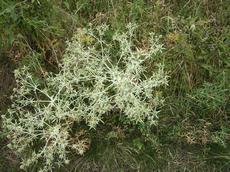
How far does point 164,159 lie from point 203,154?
33cm

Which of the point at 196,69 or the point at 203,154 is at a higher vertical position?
the point at 196,69

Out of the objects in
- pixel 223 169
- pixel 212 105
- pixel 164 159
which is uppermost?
pixel 212 105

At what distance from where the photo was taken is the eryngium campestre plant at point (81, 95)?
3795mm

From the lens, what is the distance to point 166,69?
13.1ft

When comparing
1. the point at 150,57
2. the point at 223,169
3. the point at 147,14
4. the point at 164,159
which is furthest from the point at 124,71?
the point at 223,169

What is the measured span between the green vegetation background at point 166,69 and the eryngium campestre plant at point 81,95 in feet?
0.38

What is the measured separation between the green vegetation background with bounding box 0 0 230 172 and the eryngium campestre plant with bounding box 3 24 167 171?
11cm

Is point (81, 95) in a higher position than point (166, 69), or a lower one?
higher

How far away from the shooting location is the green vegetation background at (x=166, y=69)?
153 inches

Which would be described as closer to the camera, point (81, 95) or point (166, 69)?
point (81, 95)

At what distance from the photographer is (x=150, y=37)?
4012mm

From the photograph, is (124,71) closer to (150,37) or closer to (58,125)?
(150,37)

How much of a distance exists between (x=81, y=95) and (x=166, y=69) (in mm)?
768

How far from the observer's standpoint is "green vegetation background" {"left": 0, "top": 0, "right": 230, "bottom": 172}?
389 cm
